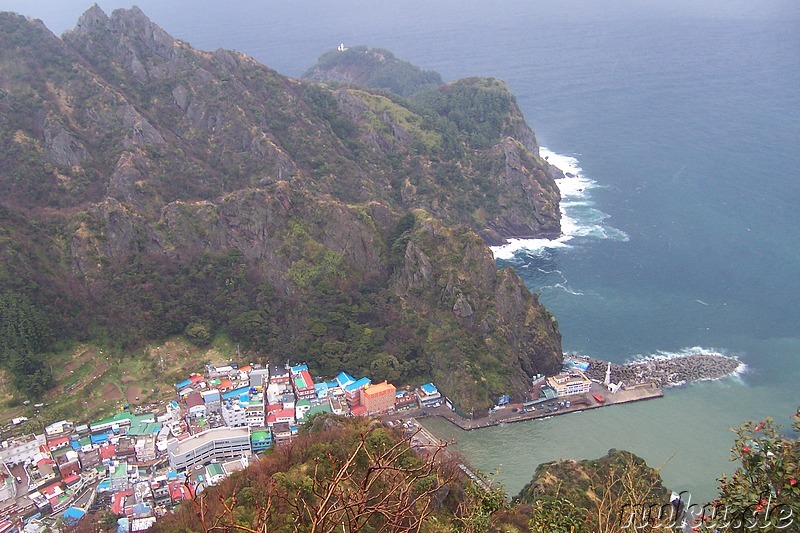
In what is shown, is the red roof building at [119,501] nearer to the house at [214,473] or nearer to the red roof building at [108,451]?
the red roof building at [108,451]

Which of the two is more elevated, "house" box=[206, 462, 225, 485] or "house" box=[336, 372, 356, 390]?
"house" box=[336, 372, 356, 390]

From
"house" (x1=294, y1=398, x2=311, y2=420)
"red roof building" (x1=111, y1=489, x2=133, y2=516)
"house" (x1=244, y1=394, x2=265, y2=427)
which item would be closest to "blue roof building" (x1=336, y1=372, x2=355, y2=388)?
"house" (x1=294, y1=398, x2=311, y2=420)

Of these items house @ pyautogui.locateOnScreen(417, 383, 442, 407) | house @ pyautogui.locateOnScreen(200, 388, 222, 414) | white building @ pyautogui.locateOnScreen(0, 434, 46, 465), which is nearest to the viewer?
white building @ pyautogui.locateOnScreen(0, 434, 46, 465)

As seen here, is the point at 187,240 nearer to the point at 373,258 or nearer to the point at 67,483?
the point at 373,258

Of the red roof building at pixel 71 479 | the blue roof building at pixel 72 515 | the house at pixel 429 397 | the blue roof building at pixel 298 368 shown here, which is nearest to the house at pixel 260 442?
the blue roof building at pixel 298 368

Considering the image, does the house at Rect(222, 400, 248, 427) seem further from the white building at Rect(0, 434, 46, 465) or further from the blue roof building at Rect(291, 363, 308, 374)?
the white building at Rect(0, 434, 46, 465)
